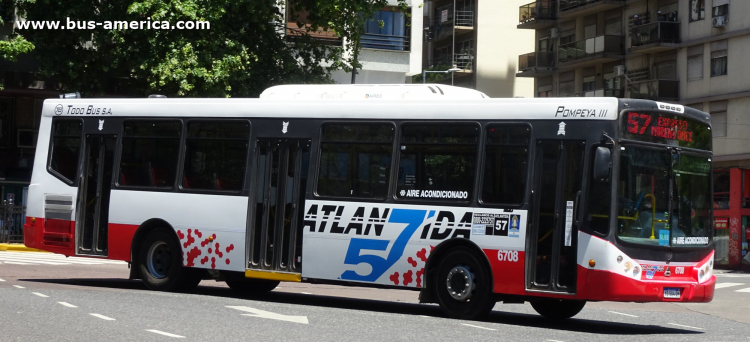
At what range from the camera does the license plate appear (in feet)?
44.9

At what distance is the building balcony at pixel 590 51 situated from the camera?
50.5 meters

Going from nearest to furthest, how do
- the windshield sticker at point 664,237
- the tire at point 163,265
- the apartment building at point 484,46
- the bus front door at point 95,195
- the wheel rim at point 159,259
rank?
the windshield sticker at point 664,237 < the tire at point 163,265 < the wheel rim at point 159,259 < the bus front door at point 95,195 < the apartment building at point 484,46

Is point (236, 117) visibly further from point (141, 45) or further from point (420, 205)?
point (141, 45)

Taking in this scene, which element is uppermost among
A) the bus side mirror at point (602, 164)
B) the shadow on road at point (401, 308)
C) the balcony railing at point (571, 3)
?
the balcony railing at point (571, 3)

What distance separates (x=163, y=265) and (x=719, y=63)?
3273 cm

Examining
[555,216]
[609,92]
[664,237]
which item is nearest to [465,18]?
[609,92]

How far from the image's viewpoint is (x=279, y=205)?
1588cm

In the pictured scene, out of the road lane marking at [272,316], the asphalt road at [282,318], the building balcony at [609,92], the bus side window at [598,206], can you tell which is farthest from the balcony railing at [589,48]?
the road lane marking at [272,316]

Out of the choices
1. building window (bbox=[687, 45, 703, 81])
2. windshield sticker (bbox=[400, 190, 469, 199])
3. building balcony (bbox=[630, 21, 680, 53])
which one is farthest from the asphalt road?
building balcony (bbox=[630, 21, 680, 53])

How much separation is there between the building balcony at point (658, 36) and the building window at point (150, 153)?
3325 cm

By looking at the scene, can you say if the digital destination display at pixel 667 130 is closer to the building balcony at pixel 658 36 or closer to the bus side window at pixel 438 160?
the bus side window at pixel 438 160

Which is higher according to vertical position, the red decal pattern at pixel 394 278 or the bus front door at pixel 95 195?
the bus front door at pixel 95 195

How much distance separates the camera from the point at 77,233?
58.1ft

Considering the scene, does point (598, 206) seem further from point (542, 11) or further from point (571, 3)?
point (542, 11)
